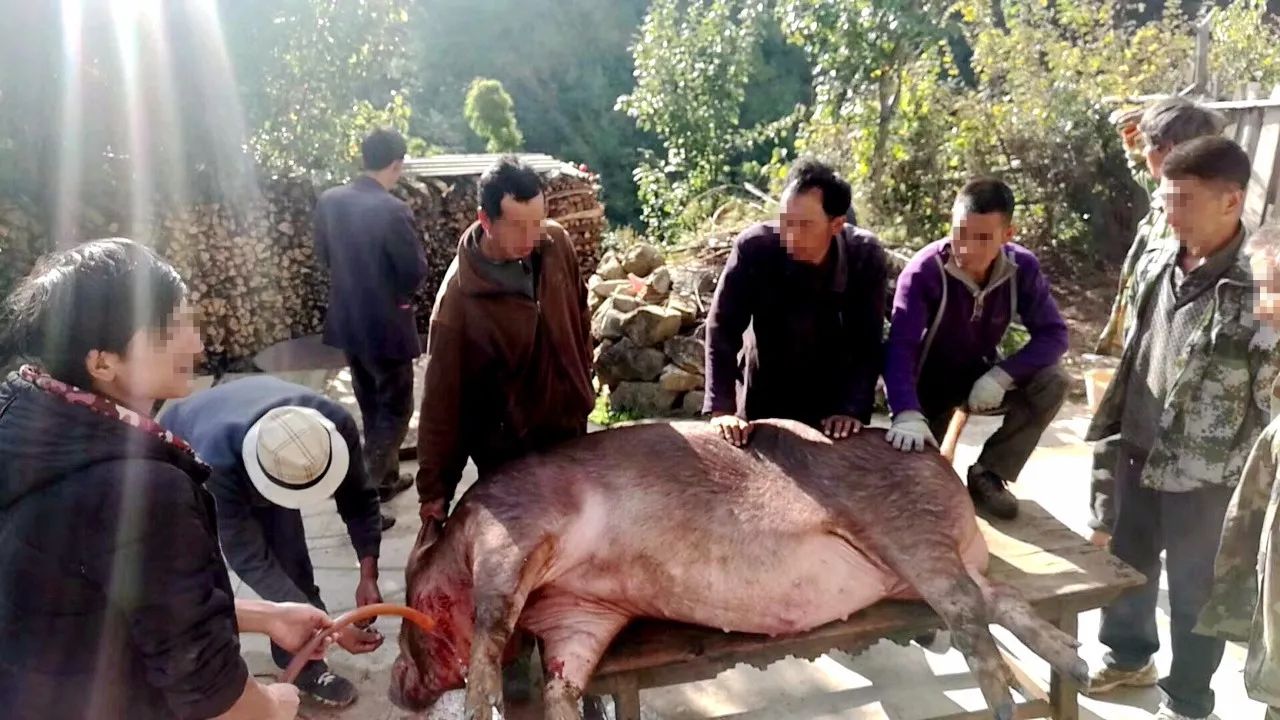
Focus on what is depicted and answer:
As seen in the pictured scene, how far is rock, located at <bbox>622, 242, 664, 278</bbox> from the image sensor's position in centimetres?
712

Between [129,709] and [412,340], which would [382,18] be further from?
[129,709]

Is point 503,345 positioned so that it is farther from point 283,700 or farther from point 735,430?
point 283,700

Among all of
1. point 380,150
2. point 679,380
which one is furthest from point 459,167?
point 380,150

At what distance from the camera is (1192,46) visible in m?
8.81

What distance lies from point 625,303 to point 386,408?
223cm

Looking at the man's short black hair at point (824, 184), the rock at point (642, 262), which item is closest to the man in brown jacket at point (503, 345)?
the man's short black hair at point (824, 184)

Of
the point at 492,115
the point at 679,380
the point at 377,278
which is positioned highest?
the point at 492,115

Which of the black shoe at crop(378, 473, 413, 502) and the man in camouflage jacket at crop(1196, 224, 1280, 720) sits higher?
the man in camouflage jacket at crop(1196, 224, 1280, 720)

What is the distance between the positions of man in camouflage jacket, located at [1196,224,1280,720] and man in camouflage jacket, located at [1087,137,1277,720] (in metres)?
0.23

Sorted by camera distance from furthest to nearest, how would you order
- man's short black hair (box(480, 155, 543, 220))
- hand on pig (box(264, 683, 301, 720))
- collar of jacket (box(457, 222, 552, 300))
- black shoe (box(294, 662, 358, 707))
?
1. black shoe (box(294, 662, 358, 707))
2. collar of jacket (box(457, 222, 552, 300))
3. man's short black hair (box(480, 155, 543, 220))
4. hand on pig (box(264, 683, 301, 720))

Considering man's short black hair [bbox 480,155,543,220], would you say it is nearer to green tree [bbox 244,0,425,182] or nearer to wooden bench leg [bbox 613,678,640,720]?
wooden bench leg [bbox 613,678,640,720]

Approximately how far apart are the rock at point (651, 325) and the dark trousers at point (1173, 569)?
3539mm

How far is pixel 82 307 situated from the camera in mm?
1561

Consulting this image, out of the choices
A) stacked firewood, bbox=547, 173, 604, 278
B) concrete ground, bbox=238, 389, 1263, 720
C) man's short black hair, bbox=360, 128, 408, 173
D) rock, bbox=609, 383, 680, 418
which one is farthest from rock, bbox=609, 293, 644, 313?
stacked firewood, bbox=547, 173, 604, 278
